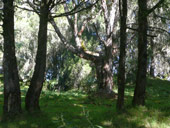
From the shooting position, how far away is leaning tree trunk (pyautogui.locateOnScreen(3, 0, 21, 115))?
6.10 meters

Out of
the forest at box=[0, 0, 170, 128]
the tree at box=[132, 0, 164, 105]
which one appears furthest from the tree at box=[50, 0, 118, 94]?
the tree at box=[132, 0, 164, 105]

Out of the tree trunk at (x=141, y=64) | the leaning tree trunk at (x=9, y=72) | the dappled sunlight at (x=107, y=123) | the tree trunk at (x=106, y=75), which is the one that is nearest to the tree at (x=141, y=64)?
the tree trunk at (x=141, y=64)

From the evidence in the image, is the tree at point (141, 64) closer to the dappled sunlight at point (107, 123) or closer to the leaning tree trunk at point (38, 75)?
the dappled sunlight at point (107, 123)

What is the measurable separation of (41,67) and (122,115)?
2903mm

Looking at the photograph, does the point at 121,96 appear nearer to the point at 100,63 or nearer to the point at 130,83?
the point at 100,63

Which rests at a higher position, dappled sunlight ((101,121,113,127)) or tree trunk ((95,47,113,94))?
tree trunk ((95,47,113,94))

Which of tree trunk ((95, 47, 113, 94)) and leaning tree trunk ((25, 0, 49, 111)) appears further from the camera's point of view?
tree trunk ((95, 47, 113, 94))

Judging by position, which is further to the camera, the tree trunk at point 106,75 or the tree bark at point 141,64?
the tree trunk at point 106,75

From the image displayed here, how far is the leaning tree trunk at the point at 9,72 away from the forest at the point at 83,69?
3cm

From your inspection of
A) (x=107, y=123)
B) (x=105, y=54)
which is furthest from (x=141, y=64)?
(x=105, y=54)

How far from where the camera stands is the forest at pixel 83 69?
19.1ft

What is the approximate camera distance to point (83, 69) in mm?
18078

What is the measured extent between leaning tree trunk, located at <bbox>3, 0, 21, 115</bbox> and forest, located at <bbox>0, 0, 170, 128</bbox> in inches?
1.0

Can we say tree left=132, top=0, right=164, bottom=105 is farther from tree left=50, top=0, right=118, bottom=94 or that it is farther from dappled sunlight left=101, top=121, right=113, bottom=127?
tree left=50, top=0, right=118, bottom=94
